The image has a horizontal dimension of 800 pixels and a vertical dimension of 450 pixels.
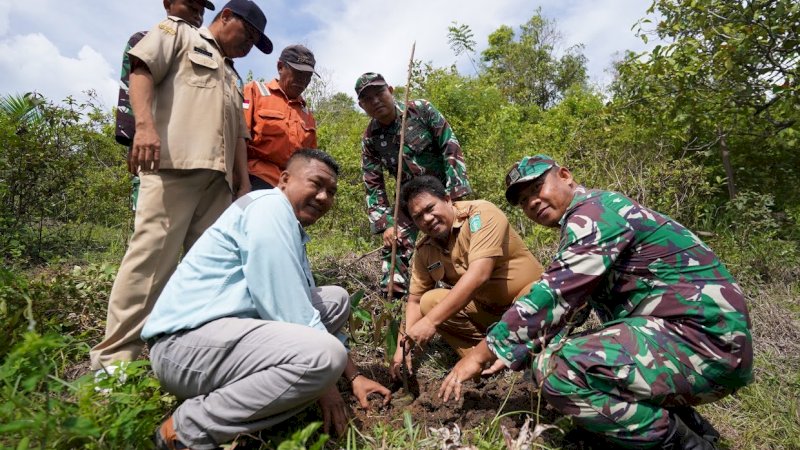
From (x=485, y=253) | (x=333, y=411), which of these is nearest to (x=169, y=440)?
(x=333, y=411)

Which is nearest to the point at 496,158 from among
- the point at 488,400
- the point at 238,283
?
the point at 488,400

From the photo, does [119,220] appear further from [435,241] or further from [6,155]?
[435,241]

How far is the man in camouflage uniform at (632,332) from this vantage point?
1970mm

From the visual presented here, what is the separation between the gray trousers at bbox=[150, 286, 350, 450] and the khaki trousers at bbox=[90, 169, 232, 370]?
1.65 ft

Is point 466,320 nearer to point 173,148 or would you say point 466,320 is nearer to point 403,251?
point 403,251

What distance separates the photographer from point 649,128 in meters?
5.75

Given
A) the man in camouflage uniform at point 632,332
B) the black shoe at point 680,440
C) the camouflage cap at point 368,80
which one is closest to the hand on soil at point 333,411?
the man in camouflage uniform at point 632,332

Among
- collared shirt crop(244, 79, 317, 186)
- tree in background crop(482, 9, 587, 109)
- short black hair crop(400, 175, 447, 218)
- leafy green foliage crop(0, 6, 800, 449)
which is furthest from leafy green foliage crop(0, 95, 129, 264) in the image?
tree in background crop(482, 9, 587, 109)

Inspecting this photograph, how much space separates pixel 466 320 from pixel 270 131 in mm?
1899

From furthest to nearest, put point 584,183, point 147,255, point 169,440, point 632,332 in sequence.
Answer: point 584,183 → point 147,255 → point 632,332 → point 169,440

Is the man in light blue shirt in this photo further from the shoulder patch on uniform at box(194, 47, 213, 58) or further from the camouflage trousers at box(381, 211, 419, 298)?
the camouflage trousers at box(381, 211, 419, 298)

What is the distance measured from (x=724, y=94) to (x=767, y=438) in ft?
10.7

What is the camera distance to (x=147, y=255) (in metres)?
2.50

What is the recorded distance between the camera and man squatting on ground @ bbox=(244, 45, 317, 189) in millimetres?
3570
